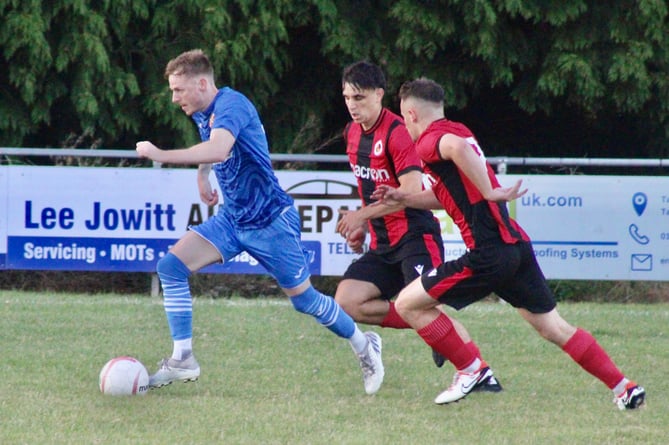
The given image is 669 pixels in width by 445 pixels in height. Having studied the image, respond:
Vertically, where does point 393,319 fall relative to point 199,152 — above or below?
below

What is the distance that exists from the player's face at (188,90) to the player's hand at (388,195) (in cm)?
121

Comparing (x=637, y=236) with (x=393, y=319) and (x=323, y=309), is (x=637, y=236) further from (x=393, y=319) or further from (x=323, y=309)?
(x=323, y=309)

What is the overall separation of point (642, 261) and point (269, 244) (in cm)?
613

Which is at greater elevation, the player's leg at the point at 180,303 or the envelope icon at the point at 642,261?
the player's leg at the point at 180,303

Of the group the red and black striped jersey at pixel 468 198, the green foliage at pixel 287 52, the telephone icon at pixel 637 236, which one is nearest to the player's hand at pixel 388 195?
the red and black striped jersey at pixel 468 198

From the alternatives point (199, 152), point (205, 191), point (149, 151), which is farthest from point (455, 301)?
point (149, 151)

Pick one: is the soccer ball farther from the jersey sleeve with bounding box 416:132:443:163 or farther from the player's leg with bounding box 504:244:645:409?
the player's leg with bounding box 504:244:645:409

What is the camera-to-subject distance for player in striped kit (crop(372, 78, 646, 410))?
6.29m

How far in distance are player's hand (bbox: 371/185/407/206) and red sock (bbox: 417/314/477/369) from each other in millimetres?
754

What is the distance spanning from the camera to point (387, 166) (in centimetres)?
716

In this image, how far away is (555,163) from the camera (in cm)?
1220

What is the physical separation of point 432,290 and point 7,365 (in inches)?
117

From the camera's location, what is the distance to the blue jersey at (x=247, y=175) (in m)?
6.75

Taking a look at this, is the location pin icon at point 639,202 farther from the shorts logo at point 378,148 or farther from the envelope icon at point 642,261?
the shorts logo at point 378,148
